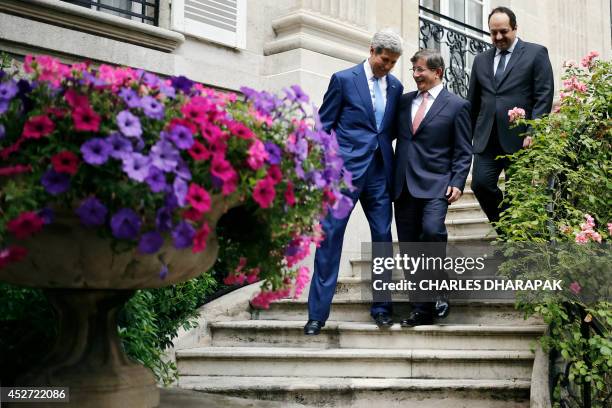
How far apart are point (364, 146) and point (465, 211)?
2.20 metres

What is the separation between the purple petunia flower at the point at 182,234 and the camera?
1897mm

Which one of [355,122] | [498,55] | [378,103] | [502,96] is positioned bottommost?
[355,122]

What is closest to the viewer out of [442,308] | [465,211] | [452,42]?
[442,308]

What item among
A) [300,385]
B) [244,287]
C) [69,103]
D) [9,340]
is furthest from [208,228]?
[244,287]

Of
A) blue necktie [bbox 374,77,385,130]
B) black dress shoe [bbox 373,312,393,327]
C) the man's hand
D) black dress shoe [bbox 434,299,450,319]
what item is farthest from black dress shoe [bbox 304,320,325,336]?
blue necktie [bbox 374,77,385,130]

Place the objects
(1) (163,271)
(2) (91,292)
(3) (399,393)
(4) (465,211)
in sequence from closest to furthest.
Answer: (1) (163,271) → (2) (91,292) → (3) (399,393) → (4) (465,211)

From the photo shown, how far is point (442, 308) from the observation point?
5.06 metres

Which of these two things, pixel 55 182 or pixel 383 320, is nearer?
pixel 55 182

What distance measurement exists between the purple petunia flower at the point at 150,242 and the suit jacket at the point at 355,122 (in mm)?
3282

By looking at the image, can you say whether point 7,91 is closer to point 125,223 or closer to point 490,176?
point 125,223

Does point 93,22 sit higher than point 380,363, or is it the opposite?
point 93,22

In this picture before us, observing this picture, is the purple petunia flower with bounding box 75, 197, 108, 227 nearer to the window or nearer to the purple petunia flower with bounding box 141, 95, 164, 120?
the purple petunia flower with bounding box 141, 95, 164, 120

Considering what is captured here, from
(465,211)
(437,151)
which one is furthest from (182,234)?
(465,211)

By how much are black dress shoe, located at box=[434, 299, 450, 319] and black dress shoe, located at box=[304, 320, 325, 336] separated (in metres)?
0.75
